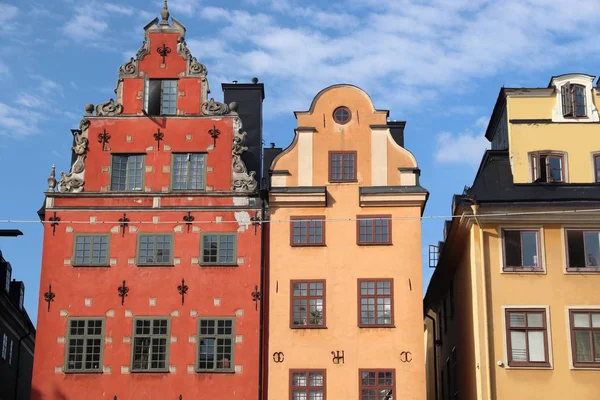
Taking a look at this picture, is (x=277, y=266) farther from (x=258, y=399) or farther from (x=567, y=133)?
(x=567, y=133)

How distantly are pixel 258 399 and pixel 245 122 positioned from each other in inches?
467

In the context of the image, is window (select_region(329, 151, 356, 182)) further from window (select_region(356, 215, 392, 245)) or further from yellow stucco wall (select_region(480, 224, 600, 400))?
yellow stucco wall (select_region(480, 224, 600, 400))

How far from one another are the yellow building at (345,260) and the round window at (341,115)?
0.04m

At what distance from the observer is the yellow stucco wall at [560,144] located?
39.0 meters

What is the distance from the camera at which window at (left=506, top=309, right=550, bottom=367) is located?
1426 inches

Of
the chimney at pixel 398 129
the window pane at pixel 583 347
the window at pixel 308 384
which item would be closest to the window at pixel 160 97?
the chimney at pixel 398 129

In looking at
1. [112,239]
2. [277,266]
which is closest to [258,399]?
[277,266]

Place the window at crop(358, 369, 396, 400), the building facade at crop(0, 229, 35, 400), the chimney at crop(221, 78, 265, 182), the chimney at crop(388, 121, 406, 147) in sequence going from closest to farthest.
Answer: the window at crop(358, 369, 396, 400) → the chimney at crop(221, 78, 265, 182) → the chimney at crop(388, 121, 406, 147) → the building facade at crop(0, 229, 35, 400)

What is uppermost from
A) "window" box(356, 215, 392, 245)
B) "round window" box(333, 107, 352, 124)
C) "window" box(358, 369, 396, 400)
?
"round window" box(333, 107, 352, 124)

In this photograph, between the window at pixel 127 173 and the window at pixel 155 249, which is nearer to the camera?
the window at pixel 155 249

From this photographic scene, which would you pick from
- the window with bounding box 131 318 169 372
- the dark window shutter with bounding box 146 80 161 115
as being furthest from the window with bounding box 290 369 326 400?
the dark window shutter with bounding box 146 80 161 115

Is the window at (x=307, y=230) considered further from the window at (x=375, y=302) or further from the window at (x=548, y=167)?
the window at (x=548, y=167)

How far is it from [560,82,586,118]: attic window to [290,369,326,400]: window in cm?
1358

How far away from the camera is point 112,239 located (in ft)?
128
